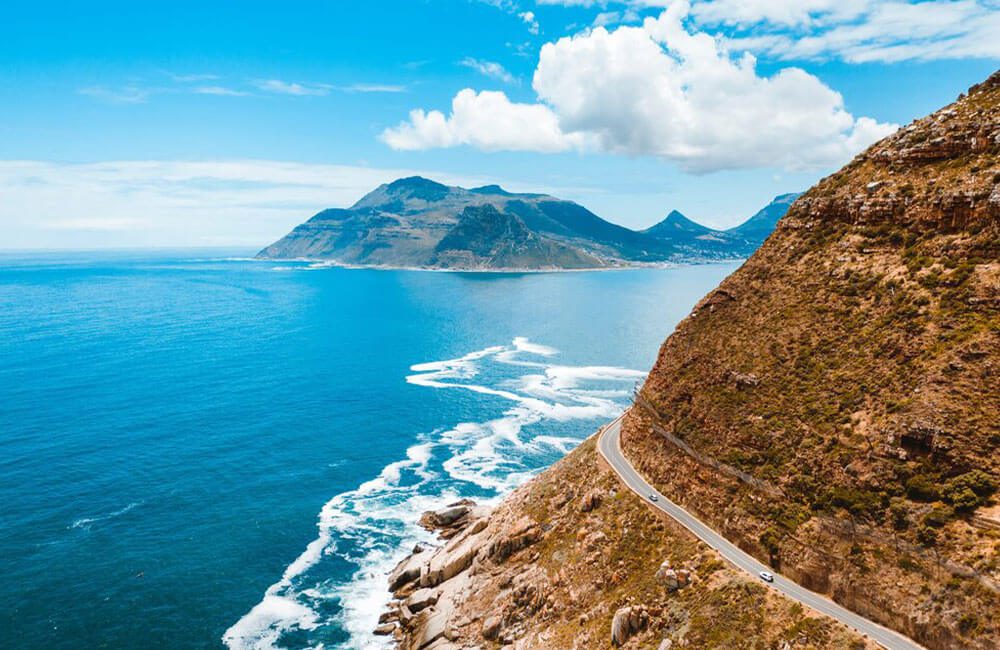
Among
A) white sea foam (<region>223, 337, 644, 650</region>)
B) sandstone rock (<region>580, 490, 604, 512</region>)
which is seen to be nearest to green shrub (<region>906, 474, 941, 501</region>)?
sandstone rock (<region>580, 490, 604, 512</region>)

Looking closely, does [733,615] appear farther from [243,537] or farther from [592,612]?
[243,537]

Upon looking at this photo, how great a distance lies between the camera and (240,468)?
89250 millimetres

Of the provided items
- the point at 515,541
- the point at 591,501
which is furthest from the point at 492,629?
the point at 591,501

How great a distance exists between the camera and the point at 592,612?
45.8 m

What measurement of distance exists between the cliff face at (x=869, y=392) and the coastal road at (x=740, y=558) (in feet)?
2.66

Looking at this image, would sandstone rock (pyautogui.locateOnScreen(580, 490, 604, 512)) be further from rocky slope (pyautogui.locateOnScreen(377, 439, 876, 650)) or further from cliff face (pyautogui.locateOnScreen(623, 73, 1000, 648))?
cliff face (pyautogui.locateOnScreen(623, 73, 1000, 648))

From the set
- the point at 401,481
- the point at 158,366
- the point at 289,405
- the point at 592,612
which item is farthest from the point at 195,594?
the point at 158,366

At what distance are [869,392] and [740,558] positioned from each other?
16.1m

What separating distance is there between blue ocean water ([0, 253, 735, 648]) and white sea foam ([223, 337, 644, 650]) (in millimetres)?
316

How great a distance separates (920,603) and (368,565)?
53.4m

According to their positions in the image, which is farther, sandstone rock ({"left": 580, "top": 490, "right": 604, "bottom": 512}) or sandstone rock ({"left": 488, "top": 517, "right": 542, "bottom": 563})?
sandstone rock ({"left": 488, "top": 517, "right": 542, "bottom": 563})

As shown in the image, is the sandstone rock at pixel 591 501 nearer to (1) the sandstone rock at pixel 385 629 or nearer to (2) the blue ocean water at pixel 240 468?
(1) the sandstone rock at pixel 385 629

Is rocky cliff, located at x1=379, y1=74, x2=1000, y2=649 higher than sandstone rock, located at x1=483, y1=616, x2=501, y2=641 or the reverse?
higher

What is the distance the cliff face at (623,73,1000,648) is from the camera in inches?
1423
